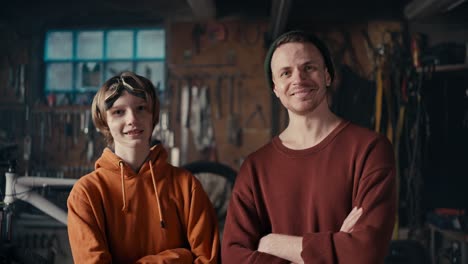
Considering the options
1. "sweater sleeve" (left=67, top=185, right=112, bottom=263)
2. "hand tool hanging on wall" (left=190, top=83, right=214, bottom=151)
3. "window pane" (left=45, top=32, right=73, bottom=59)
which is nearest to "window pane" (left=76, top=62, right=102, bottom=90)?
"window pane" (left=45, top=32, right=73, bottom=59)

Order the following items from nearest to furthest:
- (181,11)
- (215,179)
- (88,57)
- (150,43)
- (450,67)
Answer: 1. (215,179)
2. (450,67)
3. (88,57)
4. (150,43)
5. (181,11)

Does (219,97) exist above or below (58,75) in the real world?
below

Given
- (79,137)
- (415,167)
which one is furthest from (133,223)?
(415,167)

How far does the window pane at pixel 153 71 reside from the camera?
4066 mm

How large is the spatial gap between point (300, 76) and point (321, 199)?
38 cm

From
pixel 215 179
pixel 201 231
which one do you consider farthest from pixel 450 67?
pixel 201 231

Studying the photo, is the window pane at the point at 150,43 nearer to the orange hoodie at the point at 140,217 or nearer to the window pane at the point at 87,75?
the window pane at the point at 87,75

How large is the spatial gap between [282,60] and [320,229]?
53 centimetres

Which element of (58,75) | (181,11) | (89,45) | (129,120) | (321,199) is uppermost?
(181,11)

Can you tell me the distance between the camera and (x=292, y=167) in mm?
1389

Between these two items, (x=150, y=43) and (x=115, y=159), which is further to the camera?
(x=150, y=43)

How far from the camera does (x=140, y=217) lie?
4.38 ft

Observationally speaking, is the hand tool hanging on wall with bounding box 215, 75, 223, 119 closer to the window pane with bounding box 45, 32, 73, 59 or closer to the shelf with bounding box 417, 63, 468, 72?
the window pane with bounding box 45, 32, 73, 59

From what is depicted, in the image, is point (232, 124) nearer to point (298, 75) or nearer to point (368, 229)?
point (298, 75)
